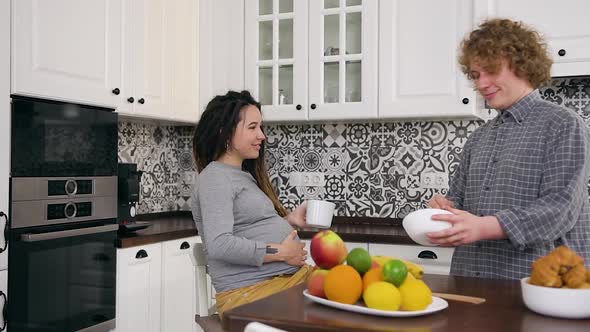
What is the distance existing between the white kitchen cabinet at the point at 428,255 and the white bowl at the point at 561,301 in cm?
174

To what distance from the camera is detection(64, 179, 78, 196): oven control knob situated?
105 inches

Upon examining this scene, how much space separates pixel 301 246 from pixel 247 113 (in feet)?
1.61

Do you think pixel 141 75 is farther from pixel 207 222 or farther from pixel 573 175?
pixel 573 175

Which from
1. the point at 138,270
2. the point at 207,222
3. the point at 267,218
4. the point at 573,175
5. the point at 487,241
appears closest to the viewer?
the point at 573,175

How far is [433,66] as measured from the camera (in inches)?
124

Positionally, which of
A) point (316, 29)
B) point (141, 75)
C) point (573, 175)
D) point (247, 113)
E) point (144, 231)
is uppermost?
point (316, 29)

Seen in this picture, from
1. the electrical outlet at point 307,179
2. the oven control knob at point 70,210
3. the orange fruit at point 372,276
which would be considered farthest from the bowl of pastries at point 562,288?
the electrical outlet at point 307,179

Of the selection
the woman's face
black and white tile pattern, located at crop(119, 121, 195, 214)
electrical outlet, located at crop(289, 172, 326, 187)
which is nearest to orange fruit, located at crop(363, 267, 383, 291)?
the woman's face

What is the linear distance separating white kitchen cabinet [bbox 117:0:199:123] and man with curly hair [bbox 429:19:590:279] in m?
1.75

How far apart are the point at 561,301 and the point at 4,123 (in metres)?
1.99

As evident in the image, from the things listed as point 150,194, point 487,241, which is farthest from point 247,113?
point 150,194

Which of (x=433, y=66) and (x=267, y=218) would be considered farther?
(x=433, y=66)

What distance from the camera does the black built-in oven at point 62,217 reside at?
244cm

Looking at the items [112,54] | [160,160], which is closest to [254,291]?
[112,54]
